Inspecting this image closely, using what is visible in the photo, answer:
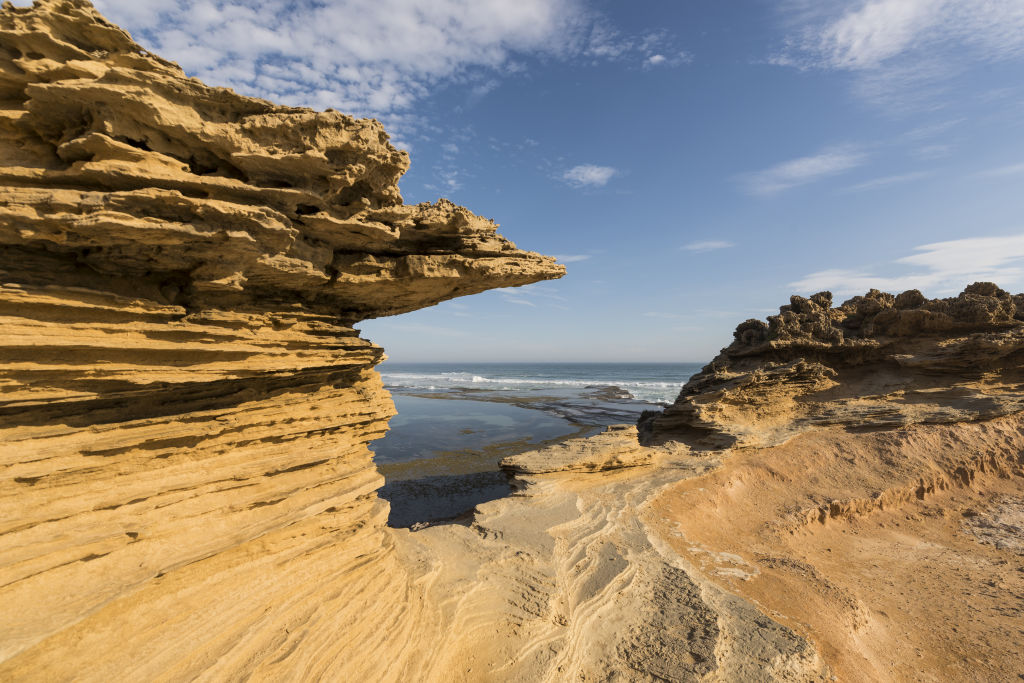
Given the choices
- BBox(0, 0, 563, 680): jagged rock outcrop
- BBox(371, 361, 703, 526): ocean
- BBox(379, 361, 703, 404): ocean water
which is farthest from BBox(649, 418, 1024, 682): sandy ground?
BBox(379, 361, 703, 404): ocean water

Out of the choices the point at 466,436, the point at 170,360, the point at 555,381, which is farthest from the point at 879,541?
the point at 555,381

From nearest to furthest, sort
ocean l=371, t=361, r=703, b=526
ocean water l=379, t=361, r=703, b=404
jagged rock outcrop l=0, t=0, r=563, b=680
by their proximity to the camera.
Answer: jagged rock outcrop l=0, t=0, r=563, b=680
ocean l=371, t=361, r=703, b=526
ocean water l=379, t=361, r=703, b=404

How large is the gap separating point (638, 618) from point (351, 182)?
8127 millimetres

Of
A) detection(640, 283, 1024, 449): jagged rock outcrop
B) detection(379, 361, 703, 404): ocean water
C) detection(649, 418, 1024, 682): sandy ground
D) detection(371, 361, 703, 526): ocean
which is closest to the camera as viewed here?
detection(649, 418, 1024, 682): sandy ground

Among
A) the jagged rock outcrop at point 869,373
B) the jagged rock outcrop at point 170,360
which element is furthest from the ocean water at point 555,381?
the jagged rock outcrop at point 170,360

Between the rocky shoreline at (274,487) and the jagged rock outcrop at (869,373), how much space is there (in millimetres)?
5676

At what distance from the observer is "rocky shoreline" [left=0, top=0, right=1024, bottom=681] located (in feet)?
13.5

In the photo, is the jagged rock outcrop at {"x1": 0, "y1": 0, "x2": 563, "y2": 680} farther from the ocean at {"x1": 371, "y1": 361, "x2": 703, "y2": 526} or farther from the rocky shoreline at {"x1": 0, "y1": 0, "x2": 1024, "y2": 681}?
the ocean at {"x1": 371, "y1": 361, "x2": 703, "y2": 526}

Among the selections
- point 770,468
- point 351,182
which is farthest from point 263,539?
point 770,468

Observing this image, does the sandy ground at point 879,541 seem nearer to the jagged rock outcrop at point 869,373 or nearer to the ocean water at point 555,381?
the jagged rock outcrop at point 869,373

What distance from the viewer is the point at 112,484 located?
182 inches

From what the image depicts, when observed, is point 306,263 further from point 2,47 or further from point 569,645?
point 569,645

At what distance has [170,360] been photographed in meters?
5.02

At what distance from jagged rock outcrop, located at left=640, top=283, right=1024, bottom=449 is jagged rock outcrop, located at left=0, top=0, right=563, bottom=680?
13944mm
